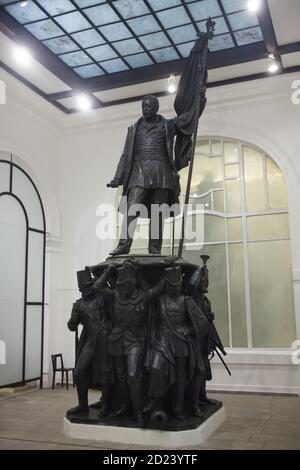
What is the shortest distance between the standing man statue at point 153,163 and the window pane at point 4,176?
383 centimetres

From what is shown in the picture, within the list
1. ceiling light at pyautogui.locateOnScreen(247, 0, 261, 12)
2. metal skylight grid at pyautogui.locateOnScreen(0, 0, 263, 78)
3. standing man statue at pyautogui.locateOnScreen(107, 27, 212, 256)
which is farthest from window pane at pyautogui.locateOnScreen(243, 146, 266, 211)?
standing man statue at pyautogui.locateOnScreen(107, 27, 212, 256)

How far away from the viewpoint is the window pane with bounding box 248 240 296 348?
28.8ft

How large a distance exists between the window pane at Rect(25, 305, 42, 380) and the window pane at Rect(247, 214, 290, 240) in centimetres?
454

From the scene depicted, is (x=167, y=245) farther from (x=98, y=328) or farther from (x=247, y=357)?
(x=98, y=328)

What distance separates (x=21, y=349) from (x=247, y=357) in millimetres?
4277

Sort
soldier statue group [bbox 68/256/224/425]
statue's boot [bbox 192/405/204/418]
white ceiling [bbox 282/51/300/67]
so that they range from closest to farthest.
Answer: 1. soldier statue group [bbox 68/256/224/425]
2. statue's boot [bbox 192/405/204/418]
3. white ceiling [bbox 282/51/300/67]

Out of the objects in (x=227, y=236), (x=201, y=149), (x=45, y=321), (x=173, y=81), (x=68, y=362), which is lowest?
(x=68, y=362)

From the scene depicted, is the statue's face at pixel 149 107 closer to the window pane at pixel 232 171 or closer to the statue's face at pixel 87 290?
the statue's face at pixel 87 290

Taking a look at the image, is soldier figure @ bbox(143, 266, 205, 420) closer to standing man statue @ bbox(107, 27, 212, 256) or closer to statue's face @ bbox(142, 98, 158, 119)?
standing man statue @ bbox(107, 27, 212, 256)

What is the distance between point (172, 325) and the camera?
4988 mm

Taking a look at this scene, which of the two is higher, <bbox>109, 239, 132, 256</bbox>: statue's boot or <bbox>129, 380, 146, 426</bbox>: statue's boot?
<bbox>109, 239, 132, 256</bbox>: statue's boot

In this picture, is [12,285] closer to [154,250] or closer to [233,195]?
[154,250]

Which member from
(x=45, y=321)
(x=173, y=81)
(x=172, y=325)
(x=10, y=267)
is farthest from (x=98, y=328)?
(x=173, y=81)

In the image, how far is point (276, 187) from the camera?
30.3 feet
